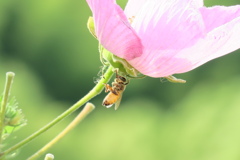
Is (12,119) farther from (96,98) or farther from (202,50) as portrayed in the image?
(96,98)

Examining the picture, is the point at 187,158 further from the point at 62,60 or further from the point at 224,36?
the point at 224,36

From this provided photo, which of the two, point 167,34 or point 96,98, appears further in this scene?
point 96,98

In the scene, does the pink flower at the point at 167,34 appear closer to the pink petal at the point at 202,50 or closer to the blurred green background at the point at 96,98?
the pink petal at the point at 202,50

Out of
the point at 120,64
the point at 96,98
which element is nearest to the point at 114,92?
the point at 120,64

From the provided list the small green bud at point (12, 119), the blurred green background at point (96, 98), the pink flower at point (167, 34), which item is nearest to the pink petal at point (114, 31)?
the pink flower at point (167, 34)

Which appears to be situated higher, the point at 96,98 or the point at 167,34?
the point at 167,34

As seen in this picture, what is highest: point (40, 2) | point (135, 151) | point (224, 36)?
point (224, 36)

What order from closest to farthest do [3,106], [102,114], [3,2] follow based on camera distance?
[3,106] < [102,114] < [3,2]

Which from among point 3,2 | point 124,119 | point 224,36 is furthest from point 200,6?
point 3,2
